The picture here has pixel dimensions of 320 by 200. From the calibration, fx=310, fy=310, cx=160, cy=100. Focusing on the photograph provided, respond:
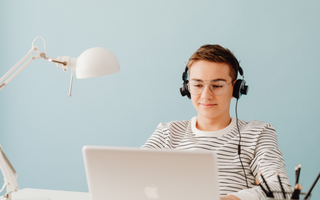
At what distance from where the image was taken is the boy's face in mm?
1313

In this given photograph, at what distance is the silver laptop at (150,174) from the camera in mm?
713

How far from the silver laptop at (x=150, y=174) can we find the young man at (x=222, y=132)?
19.5 inches

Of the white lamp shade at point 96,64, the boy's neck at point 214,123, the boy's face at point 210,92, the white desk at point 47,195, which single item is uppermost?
the white lamp shade at point 96,64

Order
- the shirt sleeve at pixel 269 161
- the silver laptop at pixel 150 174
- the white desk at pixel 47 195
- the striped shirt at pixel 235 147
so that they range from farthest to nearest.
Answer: the white desk at pixel 47 195 → the striped shirt at pixel 235 147 → the shirt sleeve at pixel 269 161 → the silver laptop at pixel 150 174

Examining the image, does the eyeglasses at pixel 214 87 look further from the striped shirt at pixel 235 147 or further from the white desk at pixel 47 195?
the white desk at pixel 47 195

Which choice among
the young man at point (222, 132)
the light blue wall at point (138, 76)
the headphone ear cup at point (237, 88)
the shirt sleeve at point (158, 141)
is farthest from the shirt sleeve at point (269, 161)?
the light blue wall at point (138, 76)

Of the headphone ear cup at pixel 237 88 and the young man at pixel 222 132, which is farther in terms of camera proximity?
the headphone ear cup at pixel 237 88

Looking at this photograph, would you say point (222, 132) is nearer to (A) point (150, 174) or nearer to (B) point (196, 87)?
(B) point (196, 87)

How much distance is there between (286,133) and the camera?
1793 mm

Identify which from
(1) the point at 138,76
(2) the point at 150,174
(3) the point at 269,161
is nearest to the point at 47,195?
(2) the point at 150,174

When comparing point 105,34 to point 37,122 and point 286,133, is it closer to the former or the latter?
point 37,122

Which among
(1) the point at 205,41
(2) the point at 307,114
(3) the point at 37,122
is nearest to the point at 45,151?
(3) the point at 37,122

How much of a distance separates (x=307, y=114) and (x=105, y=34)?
4.65 ft

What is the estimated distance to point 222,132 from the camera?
1.34 metres
